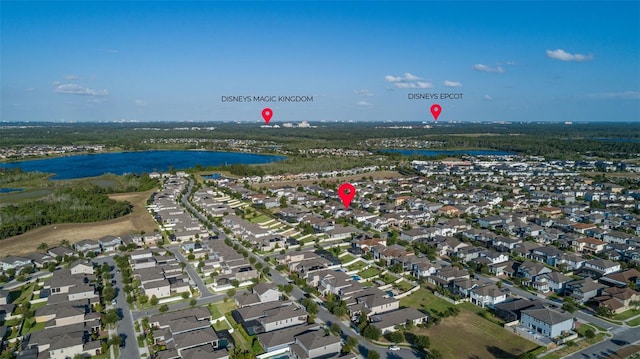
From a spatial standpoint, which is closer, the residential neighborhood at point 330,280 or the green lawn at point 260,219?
the residential neighborhood at point 330,280

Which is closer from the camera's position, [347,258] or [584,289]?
[584,289]

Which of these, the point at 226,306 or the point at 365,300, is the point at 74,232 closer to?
the point at 226,306

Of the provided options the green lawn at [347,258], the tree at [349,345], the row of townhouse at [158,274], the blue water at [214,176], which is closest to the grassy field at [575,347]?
the tree at [349,345]

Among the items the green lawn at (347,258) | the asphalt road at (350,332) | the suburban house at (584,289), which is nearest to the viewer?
the asphalt road at (350,332)

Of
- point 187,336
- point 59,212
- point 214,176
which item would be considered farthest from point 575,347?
point 214,176

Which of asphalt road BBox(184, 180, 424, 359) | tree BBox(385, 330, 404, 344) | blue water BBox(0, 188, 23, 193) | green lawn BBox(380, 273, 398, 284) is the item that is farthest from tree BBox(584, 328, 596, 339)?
blue water BBox(0, 188, 23, 193)

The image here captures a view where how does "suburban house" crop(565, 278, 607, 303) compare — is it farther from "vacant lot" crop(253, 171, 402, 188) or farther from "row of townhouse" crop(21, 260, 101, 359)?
"vacant lot" crop(253, 171, 402, 188)

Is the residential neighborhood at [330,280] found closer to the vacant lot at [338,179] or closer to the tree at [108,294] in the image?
the tree at [108,294]
